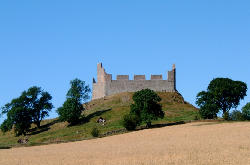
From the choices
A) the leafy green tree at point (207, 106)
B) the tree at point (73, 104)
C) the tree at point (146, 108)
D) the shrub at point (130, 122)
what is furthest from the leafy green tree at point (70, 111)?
the leafy green tree at point (207, 106)

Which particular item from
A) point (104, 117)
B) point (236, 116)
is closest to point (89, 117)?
point (104, 117)

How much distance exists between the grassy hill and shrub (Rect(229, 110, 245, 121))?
7026 mm

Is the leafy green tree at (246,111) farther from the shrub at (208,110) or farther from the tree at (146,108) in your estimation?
the tree at (146,108)

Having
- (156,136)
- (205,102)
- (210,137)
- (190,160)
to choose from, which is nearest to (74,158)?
(190,160)

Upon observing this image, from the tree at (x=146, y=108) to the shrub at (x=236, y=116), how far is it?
1401cm

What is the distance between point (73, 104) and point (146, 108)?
28636 millimetres

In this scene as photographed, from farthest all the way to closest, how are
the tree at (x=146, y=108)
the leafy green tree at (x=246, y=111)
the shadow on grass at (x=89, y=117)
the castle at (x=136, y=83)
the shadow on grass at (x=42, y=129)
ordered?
1. the castle at (x=136, y=83)
2. the shadow on grass at (x=42, y=129)
3. the shadow on grass at (x=89, y=117)
4. the leafy green tree at (x=246, y=111)
5. the tree at (x=146, y=108)

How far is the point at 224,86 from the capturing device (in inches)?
3314

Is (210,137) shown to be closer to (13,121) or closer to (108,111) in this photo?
(108,111)

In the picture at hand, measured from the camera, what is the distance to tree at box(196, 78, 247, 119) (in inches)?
3302

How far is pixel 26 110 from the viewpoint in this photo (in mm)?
108625

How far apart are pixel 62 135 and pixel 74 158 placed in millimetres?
48363

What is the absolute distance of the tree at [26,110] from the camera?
349 feet

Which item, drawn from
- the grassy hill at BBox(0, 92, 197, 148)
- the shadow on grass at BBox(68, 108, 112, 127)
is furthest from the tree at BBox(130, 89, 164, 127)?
the shadow on grass at BBox(68, 108, 112, 127)
